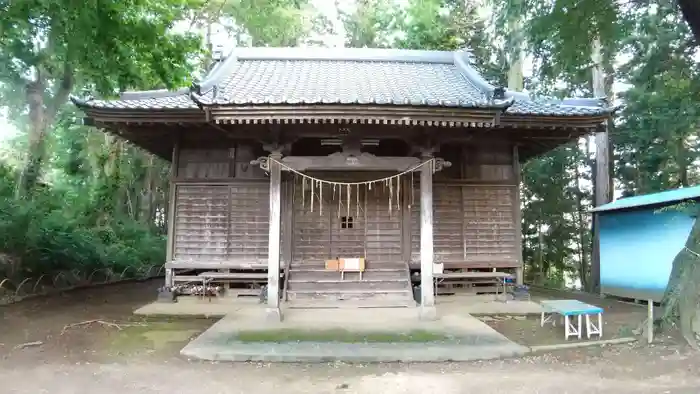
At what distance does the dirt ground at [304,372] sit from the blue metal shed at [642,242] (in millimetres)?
5599

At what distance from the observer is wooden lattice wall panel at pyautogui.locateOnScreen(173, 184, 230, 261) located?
10.0 m

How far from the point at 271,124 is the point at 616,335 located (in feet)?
21.4

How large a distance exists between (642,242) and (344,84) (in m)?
8.68

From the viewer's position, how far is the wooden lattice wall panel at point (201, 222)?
10.0 m

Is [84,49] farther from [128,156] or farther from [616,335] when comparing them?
[128,156]

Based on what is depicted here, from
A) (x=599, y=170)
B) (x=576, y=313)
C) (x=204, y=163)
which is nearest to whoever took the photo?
(x=576, y=313)

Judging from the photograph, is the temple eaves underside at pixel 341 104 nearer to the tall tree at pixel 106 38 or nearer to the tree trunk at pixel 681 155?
the tall tree at pixel 106 38

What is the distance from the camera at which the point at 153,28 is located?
5742mm

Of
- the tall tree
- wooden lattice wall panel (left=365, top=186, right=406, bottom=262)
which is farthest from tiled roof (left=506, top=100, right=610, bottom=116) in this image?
the tall tree

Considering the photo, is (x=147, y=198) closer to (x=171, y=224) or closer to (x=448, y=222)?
(x=171, y=224)

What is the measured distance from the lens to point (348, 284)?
9.43 meters

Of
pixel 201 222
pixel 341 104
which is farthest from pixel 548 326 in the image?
pixel 201 222

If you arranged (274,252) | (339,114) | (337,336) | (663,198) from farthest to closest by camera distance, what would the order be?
(663,198) → (274,252) → (339,114) → (337,336)

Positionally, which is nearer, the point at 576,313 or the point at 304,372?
the point at 304,372
